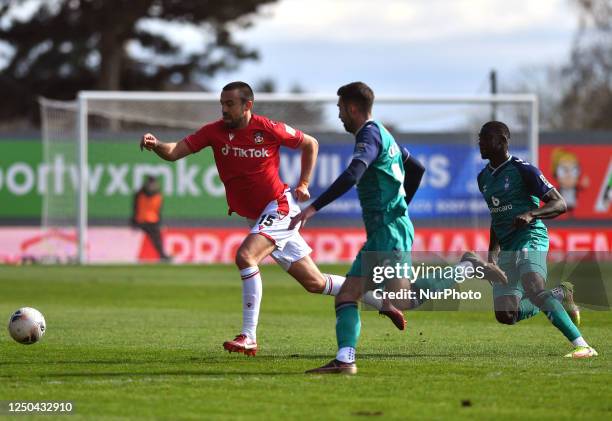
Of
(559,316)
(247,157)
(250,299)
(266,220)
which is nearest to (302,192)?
(266,220)

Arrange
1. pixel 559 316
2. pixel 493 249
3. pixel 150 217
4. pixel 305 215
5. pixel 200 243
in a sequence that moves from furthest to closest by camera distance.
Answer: pixel 200 243 → pixel 150 217 → pixel 493 249 → pixel 559 316 → pixel 305 215

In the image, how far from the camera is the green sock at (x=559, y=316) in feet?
34.5

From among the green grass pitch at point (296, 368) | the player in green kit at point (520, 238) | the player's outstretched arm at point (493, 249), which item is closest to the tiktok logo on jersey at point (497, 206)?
the player in green kit at point (520, 238)

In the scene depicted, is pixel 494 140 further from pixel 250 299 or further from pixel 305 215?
pixel 250 299

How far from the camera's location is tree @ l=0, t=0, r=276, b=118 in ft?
143

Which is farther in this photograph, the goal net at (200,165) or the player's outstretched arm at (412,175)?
the goal net at (200,165)

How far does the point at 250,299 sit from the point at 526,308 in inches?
97.3

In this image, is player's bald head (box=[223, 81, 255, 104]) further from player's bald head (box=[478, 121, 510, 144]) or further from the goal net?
the goal net

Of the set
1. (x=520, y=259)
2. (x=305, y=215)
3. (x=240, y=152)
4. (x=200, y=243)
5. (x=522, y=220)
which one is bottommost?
(x=200, y=243)

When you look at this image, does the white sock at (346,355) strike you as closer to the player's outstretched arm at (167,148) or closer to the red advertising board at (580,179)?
the player's outstretched arm at (167,148)

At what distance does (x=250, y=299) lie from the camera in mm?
11172

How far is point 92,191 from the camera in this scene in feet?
100

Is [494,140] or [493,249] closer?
[494,140]

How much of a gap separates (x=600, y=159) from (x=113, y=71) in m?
19.5
